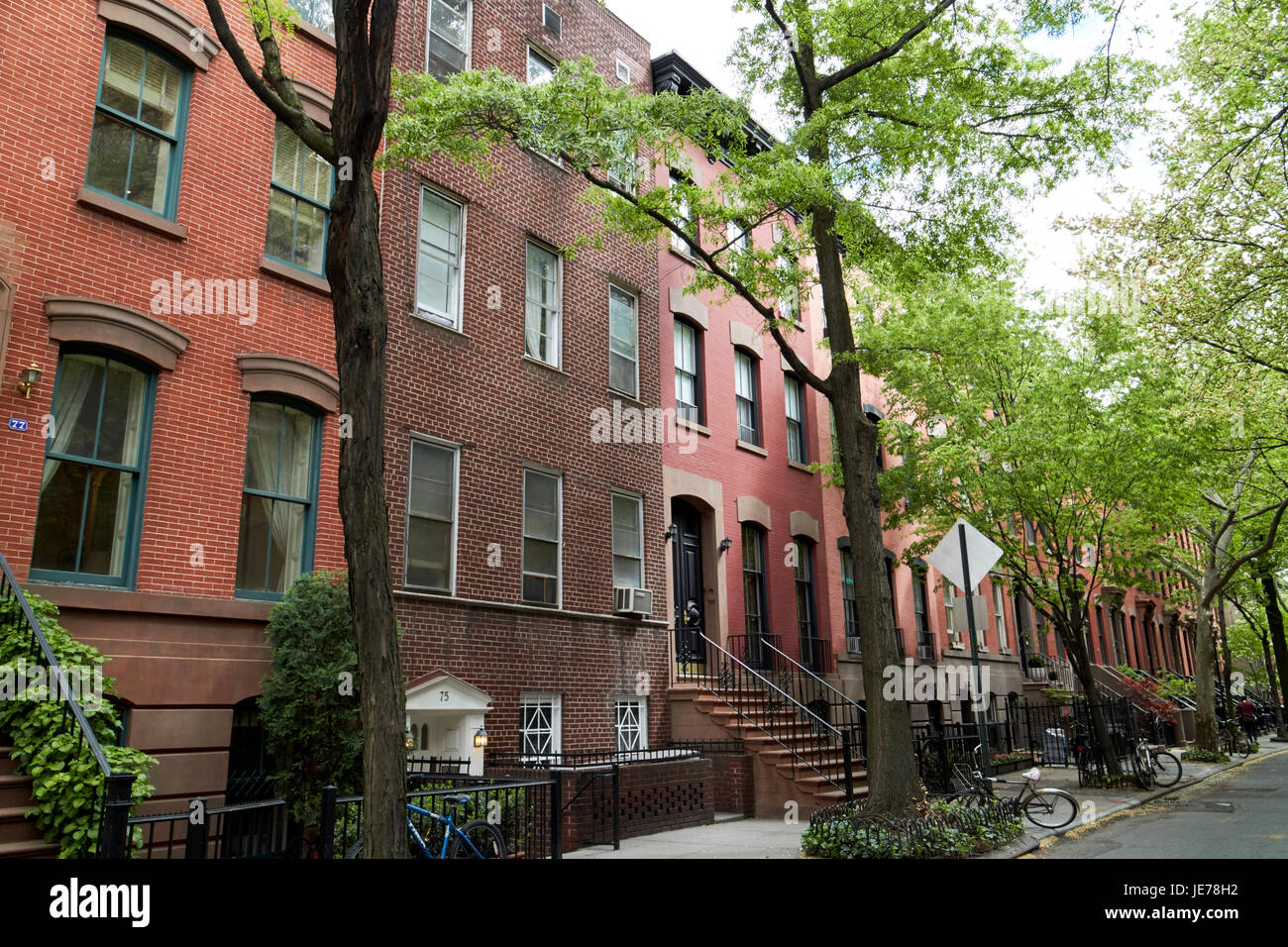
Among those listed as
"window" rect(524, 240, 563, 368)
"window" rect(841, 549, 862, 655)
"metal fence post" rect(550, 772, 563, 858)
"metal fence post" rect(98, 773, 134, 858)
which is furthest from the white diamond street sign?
"window" rect(841, 549, 862, 655)

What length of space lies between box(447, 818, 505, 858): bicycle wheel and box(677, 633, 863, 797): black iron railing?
243 inches

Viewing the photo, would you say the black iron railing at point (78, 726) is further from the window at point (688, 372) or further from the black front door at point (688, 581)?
the window at point (688, 372)

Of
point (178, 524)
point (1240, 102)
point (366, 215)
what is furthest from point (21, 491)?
point (1240, 102)

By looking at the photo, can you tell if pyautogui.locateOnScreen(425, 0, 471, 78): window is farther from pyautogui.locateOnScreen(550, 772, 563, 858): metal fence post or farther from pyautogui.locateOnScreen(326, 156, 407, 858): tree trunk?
pyautogui.locateOnScreen(550, 772, 563, 858): metal fence post

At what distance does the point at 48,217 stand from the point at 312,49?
4.48 m

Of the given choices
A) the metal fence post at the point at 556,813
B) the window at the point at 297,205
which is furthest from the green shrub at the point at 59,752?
the window at the point at 297,205

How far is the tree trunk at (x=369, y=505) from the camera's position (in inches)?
199

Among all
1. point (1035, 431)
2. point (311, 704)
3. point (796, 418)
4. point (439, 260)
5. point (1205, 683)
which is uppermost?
point (796, 418)

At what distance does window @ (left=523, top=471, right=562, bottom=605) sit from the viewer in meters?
13.9

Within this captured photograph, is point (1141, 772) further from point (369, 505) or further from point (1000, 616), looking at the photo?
point (369, 505)

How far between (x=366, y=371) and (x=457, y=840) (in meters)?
4.35

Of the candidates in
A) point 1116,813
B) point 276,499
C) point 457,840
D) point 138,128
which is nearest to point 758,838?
point 457,840

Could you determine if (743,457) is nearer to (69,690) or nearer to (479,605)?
(479,605)

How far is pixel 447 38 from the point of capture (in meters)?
14.3
